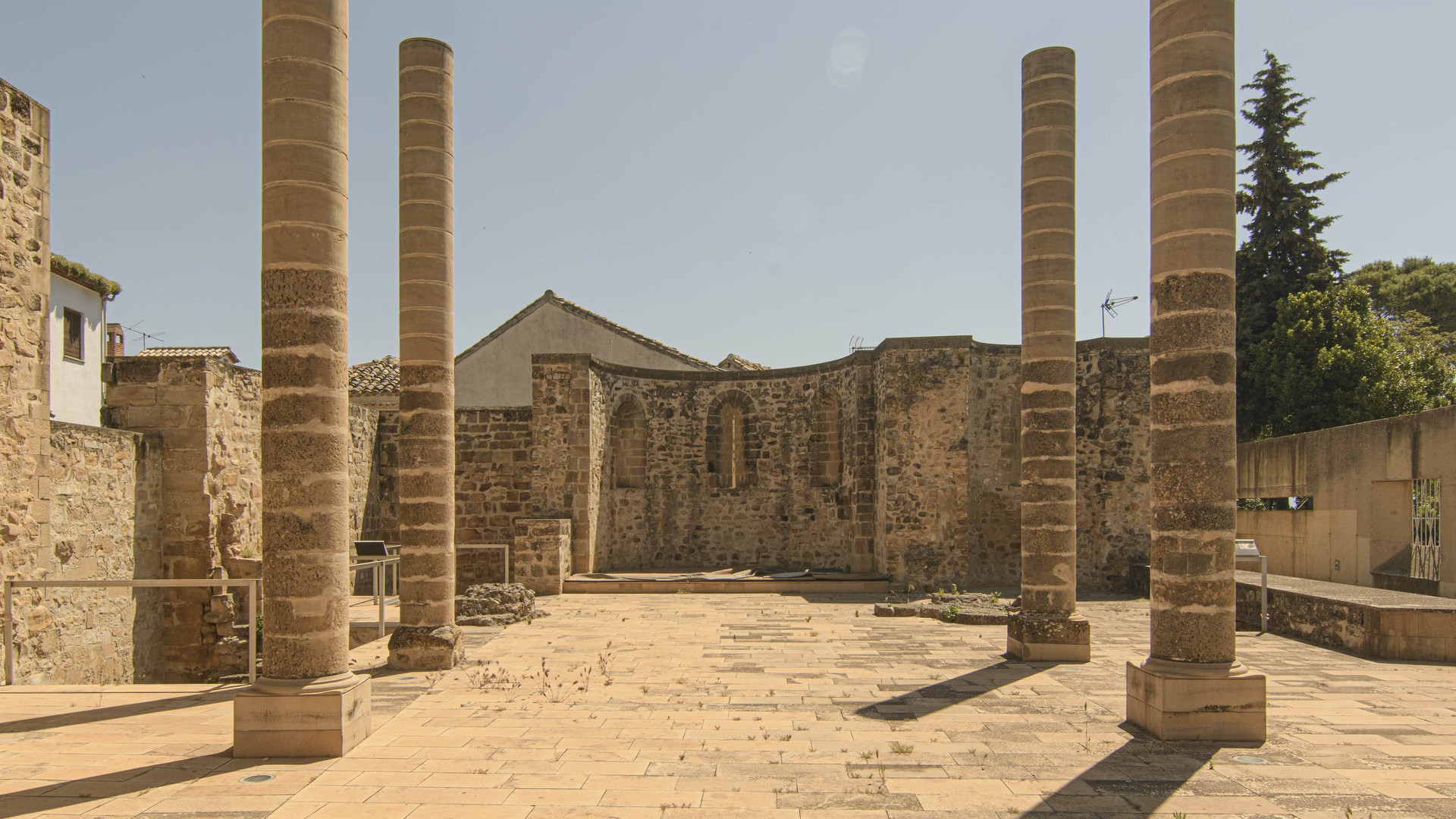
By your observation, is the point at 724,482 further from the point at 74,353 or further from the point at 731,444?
the point at 74,353

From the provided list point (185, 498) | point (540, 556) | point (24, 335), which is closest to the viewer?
point (24, 335)

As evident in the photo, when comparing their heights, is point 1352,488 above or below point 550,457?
below

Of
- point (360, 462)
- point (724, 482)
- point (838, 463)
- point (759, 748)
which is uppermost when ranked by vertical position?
point (360, 462)

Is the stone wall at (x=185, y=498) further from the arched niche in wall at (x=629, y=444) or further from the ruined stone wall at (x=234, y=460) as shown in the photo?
the arched niche in wall at (x=629, y=444)

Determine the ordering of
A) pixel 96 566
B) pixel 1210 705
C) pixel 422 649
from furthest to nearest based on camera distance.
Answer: pixel 96 566
pixel 422 649
pixel 1210 705

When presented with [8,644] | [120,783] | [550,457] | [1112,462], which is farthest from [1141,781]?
[550,457]

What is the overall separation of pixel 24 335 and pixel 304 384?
543 centimetres

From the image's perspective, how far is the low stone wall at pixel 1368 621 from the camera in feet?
34.3

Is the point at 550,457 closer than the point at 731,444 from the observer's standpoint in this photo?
Yes

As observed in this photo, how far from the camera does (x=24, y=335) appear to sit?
32.3 ft

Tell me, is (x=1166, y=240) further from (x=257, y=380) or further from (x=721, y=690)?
(x=257, y=380)

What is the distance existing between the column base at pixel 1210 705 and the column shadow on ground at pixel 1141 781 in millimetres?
83

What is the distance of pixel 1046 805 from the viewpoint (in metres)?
5.50

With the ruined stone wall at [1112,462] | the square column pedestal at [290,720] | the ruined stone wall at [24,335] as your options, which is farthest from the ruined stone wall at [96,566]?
the ruined stone wall at [1112,462]
